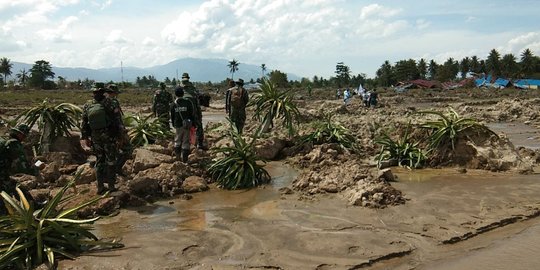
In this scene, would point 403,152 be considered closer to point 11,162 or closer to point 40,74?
point 11,162

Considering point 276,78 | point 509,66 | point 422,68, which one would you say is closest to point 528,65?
point 509,66

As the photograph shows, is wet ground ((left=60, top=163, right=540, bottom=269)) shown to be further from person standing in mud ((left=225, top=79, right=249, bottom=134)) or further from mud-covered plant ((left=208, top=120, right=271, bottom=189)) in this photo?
person standing in mud ((left=225, top=79, right=249, bottom=134))

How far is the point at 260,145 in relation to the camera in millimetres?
9523

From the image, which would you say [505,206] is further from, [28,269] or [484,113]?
[484,113]

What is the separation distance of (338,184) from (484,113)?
17.5 m

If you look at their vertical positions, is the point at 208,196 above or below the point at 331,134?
below

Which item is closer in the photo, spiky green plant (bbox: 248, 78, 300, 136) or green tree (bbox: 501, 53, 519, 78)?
spiky green plant (bbox: 248, 78, 300, 136)

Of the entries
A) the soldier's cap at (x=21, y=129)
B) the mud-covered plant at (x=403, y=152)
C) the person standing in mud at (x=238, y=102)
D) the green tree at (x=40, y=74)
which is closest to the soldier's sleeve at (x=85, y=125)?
the soldier's cap at (x=21, y=129)

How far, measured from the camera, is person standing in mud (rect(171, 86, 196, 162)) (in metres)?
8.52

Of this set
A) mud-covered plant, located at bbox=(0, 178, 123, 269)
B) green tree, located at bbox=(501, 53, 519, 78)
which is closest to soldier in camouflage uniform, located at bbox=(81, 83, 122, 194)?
mud-covered plant, located at bbox=(0, 178, 123, 269)

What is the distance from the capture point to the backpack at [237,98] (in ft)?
Answer: 33.7

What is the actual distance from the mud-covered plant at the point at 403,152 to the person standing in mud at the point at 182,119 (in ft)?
11.6

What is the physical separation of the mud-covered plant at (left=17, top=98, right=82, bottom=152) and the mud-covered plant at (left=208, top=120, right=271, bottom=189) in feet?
11.0

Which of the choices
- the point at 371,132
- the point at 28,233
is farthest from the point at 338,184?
the point at 371,132
